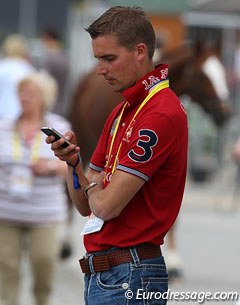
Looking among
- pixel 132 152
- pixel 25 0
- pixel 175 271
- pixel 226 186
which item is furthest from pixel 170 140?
pixel 25 0

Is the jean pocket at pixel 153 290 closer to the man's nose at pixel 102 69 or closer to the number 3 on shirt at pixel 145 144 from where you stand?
the number 3 on shirt at pixel 145 144

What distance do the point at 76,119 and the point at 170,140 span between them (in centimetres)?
773

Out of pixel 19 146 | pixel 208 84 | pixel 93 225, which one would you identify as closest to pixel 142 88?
pixel 93 225

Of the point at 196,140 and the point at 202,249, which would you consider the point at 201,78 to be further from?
the point at 196,140

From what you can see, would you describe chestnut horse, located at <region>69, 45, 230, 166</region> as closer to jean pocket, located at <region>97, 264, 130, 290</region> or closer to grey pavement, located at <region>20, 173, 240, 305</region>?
grey pavement, located at <region>20, 173, 240, 305</region>

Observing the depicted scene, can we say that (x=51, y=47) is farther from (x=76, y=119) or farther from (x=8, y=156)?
(x=8, y=156)

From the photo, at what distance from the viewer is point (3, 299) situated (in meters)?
7.57

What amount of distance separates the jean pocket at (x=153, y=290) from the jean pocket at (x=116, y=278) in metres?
0.07

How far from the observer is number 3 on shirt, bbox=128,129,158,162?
4574 mm


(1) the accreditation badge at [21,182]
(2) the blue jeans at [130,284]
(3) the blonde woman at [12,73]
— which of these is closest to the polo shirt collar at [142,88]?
(2) the blue jeans at [130,284]

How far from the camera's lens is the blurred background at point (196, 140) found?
10.9 meters

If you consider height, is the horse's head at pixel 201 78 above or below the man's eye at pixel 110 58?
below

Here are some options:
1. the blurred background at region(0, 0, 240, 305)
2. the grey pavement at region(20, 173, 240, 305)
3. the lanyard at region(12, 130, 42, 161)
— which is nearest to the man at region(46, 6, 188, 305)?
the grey pavement at region(20, 173, 240, 305)

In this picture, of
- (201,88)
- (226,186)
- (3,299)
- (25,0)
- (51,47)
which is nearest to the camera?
(3,299)
